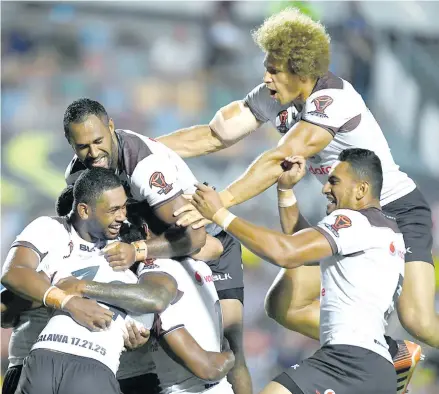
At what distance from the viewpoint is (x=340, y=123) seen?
19.7ft

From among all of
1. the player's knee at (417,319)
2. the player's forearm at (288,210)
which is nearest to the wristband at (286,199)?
the player's forearm at (288,210)

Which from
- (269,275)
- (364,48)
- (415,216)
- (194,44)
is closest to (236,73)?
(194,44)

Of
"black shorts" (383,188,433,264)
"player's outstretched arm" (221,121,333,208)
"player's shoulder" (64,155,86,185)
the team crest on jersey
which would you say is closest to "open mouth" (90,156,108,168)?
"player's shoulder" (64,155,86,185)

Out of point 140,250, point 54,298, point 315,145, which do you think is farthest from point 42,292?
point 315,145

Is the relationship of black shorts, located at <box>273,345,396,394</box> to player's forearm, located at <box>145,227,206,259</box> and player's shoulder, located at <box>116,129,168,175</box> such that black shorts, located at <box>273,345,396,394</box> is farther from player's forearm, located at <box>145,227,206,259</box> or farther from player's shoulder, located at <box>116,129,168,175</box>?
player's shoulder, located at <box>116,129,168,175</box>

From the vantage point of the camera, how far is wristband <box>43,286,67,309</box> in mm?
5148

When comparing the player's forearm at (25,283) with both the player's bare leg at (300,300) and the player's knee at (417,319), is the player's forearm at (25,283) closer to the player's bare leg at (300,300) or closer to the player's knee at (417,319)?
the player's bare leg at (300,300)

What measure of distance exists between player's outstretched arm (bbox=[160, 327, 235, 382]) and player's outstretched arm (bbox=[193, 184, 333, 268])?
692 mm

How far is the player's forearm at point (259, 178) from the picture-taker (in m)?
5.84

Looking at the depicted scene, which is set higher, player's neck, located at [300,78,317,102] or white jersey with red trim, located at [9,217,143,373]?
player's neck, located at [300,78,317,102]

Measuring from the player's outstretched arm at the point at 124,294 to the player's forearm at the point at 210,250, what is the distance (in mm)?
742

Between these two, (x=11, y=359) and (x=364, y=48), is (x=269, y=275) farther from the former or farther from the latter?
(x=11, y=359)

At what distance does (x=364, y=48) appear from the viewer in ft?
47.6

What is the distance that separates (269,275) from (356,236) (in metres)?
A: 7.14
